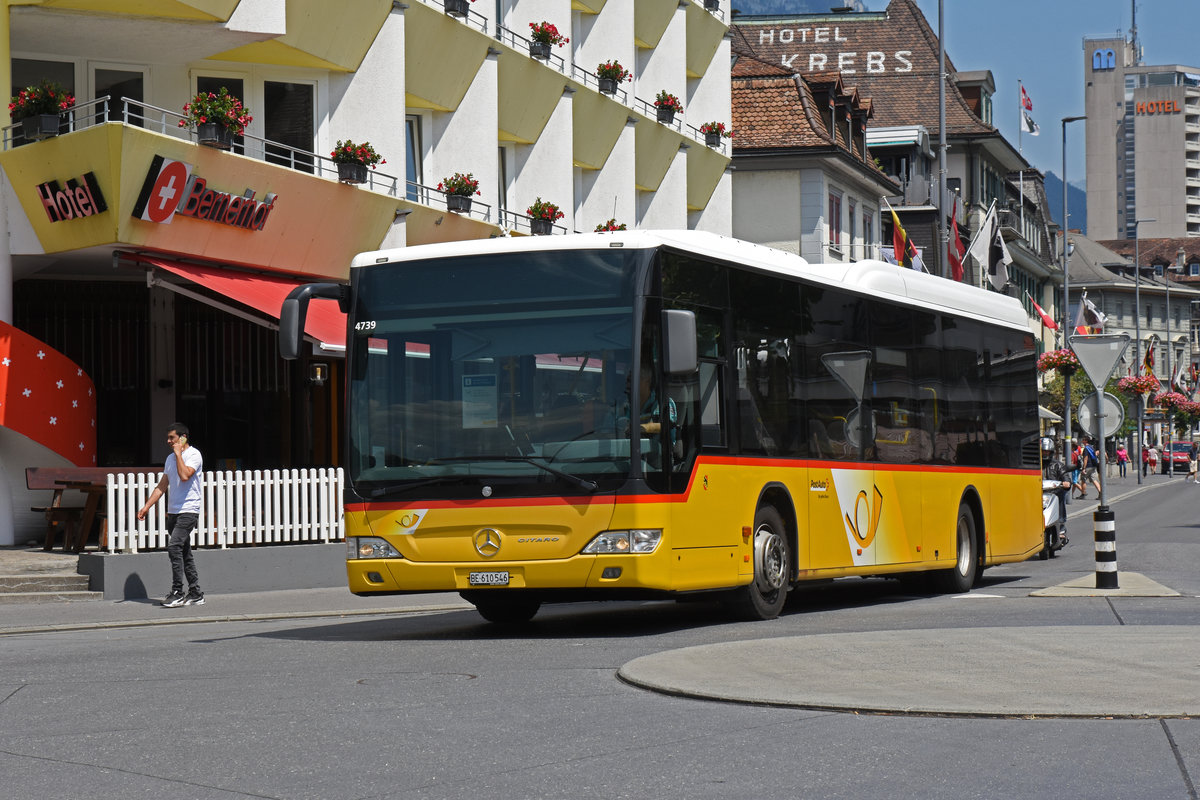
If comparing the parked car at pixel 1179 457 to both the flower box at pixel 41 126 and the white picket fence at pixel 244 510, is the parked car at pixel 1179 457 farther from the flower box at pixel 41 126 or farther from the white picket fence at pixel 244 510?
the flower box at pixel 41 126

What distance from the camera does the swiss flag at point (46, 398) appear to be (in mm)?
20734

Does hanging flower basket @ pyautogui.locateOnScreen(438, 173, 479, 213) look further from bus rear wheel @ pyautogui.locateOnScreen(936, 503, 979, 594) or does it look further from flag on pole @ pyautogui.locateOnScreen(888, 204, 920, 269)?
flag on pole @ pyautogui.locateOnScreen(888, 204, 920, 269)

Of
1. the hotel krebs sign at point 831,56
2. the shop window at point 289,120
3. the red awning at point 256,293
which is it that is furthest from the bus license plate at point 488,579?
the hotel krebs sign at point 831,56

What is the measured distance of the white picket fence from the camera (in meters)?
19.1

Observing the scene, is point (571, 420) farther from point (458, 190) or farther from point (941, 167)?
point (941, 167)

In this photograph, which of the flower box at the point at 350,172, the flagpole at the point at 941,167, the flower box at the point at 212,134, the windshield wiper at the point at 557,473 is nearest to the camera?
the windshield wiper at the point at 557,473

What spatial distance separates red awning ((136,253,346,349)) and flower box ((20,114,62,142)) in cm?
187

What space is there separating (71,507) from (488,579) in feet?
30.8

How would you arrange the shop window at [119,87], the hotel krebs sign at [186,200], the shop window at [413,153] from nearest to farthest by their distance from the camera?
1. the hotel krebs sign at [186,200]
2. the shop window at [119,87]
3. the shop window at [413,153]

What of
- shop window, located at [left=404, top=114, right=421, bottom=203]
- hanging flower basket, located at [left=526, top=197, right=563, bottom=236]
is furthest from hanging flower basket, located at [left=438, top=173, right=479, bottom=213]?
hanging flower basket, located at [left=526, top=197, right=563, bottom=236]

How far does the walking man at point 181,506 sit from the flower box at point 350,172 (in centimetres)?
774

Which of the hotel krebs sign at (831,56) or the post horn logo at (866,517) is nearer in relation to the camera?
the post horn logo at (866,517)

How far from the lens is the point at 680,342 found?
12492mm

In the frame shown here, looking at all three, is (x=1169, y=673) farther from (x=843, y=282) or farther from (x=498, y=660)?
(x=843, y=282)
